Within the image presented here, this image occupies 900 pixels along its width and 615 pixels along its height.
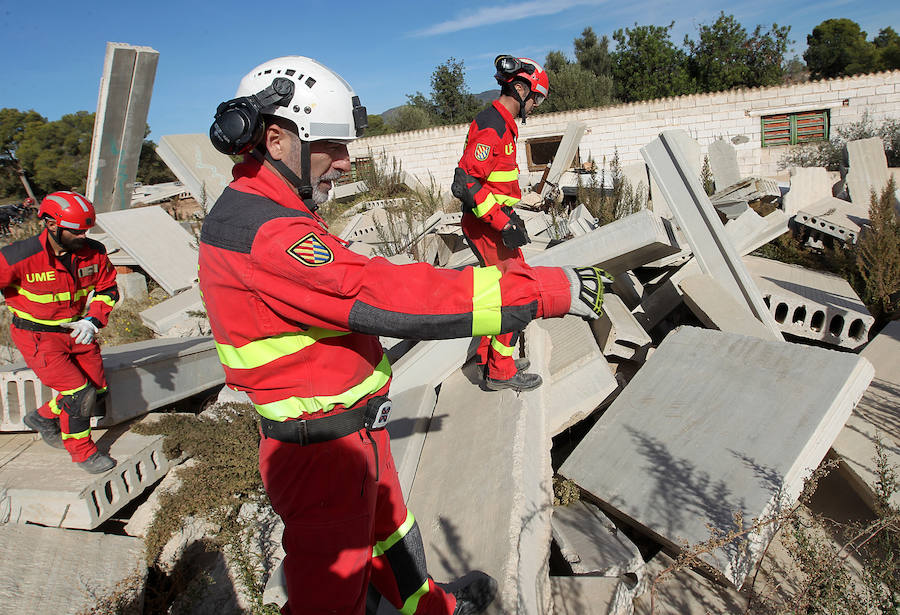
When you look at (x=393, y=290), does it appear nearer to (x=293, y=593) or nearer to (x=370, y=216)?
(x=293, y=593)

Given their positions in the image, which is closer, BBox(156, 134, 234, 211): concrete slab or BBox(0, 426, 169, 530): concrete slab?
BBox(0, 426, 169, 530): concrete slab

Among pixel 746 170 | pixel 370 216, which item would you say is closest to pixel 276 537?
pixel 370 216

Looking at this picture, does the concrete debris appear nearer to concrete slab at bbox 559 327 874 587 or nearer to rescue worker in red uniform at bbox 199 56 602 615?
concrete slab at bbox 559 327 874 587

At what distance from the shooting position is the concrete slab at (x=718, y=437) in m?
2.10

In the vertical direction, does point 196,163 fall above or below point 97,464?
above

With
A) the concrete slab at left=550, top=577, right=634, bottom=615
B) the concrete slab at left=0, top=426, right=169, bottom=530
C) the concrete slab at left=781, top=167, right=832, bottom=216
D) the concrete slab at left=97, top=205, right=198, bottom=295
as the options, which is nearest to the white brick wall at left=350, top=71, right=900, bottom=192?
the concrete slab at left=781, top=167, right=832, bottom=216

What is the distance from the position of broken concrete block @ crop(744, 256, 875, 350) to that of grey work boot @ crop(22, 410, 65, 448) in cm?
502

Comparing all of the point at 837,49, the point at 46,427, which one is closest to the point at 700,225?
the point at 46,427

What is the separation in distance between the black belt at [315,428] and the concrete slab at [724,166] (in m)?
7.72

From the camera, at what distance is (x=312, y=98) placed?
1.57m

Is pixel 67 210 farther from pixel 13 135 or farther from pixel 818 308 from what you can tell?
pixel 13 135

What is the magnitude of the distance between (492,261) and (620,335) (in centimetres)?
97

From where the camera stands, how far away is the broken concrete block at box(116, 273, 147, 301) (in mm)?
7266


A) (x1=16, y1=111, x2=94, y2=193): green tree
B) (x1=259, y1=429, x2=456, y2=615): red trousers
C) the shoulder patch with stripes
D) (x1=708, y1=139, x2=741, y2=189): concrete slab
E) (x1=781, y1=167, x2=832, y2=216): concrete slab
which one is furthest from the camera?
(x1=16, y1=111, x2=94, y2=193): green tree
